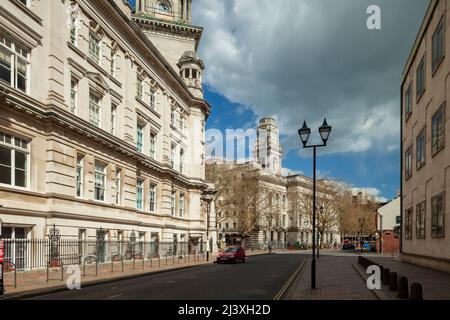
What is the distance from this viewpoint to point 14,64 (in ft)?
75.9

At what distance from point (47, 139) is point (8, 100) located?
409cm

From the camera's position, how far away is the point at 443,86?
25.0m

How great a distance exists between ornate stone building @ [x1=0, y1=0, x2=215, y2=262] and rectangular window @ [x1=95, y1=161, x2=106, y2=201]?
83mm

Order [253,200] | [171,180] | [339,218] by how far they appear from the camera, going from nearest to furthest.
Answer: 1. [171,180]
2. [253,200]
3. [339,218]

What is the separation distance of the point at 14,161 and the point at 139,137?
17.6 m

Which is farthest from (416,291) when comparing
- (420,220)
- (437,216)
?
(420,220)

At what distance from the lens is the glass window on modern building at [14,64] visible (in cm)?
2242

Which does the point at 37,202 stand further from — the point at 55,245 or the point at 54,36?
the point at 54,36

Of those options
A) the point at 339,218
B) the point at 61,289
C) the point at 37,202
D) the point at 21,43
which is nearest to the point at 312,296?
the point at 61,289

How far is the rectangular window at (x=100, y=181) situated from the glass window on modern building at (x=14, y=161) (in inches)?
A: 302

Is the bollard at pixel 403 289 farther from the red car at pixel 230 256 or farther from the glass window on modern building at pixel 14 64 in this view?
the red car at pixel 230 256

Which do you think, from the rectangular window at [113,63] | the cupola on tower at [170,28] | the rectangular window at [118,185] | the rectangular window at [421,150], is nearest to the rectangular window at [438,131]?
the rectangular window at [421,150]

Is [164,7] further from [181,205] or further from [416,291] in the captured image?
[416,291]

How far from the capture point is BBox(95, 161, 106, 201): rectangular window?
31.7m
